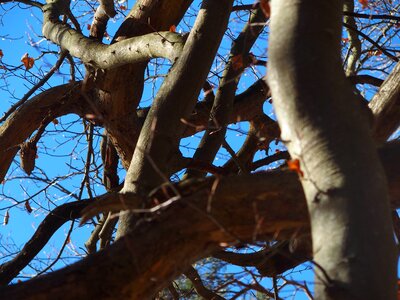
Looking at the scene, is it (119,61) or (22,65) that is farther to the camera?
(22,65)

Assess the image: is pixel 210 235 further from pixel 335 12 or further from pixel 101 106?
pixel 101 106

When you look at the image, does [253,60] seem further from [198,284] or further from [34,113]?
[198,284]

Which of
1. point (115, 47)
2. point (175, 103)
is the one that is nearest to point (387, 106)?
point (175, 103)

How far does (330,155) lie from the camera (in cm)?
185

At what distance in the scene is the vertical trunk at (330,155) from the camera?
1.73 metres

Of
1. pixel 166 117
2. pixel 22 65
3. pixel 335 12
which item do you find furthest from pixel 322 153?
pixel 22 65

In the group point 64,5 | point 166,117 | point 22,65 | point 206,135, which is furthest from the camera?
point 22,65

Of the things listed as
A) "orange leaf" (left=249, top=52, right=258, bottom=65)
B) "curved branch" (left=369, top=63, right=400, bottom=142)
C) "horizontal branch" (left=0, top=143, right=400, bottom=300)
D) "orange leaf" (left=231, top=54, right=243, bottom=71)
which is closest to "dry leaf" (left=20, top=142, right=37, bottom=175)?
"orange leaf" (left=231, top=54, right=243, bottom=71)

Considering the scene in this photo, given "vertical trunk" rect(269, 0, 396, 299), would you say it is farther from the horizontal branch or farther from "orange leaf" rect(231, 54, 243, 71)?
"orange leaf" rect(231, 54, 243, 71)

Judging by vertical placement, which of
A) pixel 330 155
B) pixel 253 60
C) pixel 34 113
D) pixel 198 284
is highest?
pixel 34 113

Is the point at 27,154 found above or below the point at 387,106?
above

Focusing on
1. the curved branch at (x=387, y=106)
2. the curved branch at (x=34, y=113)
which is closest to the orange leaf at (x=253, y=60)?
the curved branch at (x=387, y=106)

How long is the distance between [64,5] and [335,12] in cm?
374

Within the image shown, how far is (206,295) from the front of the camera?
5082 mm
